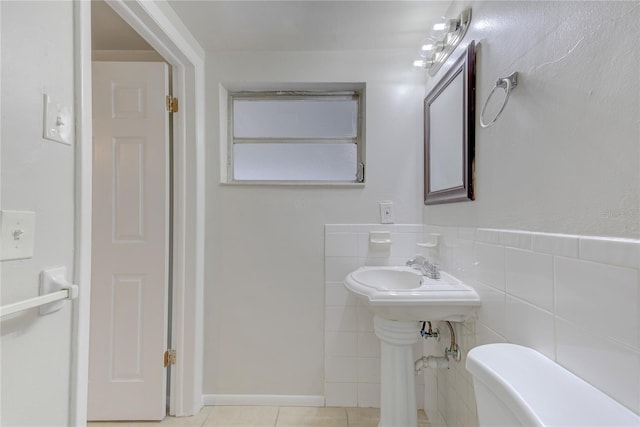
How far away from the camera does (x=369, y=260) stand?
5.30ft

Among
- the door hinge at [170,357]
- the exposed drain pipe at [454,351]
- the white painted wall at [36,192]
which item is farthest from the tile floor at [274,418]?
the white painted wall at [36,192]

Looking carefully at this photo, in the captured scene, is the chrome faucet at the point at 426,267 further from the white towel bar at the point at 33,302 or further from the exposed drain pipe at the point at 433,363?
the white towel bar at the point at 33,302

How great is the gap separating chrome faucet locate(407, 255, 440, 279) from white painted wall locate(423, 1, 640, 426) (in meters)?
0.25

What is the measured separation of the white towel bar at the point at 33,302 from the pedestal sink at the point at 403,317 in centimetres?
93

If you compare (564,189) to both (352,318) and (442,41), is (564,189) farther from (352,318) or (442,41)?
(352,318)

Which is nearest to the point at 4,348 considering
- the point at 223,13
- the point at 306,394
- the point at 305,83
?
the point at 306,394

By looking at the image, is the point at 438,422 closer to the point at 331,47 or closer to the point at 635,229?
the point at 635,229

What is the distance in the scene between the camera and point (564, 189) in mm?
643

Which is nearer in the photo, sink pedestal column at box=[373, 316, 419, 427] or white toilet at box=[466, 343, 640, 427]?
white toilet at box=[466, 343, 640, 427]

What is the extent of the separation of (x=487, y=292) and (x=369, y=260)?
28.6 inches

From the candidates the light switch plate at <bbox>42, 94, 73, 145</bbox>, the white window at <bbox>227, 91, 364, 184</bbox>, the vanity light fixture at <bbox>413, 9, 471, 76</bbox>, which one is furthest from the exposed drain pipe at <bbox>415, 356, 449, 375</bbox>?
the light switch plate at <bbox>42, 94, 73, 145</bbox>

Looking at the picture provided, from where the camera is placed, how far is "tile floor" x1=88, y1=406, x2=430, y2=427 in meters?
1.46

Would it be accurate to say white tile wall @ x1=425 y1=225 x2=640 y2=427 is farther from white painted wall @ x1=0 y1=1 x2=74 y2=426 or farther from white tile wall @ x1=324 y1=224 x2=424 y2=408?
white painted wall @ x1=0 y1=1 x2=74 y2=426

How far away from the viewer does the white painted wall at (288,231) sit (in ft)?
5.32
